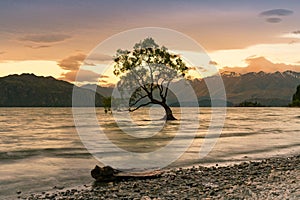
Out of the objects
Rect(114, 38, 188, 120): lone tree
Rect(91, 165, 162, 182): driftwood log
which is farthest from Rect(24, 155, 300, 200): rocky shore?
Rect(114, 38, 188, 120): lone tree

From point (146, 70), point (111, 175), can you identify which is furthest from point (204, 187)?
point (146, 70)

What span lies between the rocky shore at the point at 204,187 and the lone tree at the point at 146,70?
5644cm

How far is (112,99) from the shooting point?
273 ft

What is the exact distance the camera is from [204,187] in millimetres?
14664

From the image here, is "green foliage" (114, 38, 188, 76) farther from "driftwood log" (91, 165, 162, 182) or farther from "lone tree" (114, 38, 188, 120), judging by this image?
"driftwood log" (91, 165, 162, 182)

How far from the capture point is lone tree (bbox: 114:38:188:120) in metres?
74.2

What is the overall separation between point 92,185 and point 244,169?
781 cm

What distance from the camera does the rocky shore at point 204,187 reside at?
12.9 metres

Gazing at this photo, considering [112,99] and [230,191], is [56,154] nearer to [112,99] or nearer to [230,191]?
[230,191]

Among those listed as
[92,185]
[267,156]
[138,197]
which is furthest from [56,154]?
[138,197]

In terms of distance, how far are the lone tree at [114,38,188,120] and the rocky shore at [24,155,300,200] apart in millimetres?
56439

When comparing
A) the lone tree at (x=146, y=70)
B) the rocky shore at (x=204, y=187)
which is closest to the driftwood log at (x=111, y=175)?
the rocky shore at (x=204, y=187)

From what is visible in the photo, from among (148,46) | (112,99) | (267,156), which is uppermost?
(148,46)

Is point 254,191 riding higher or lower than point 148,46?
lower
